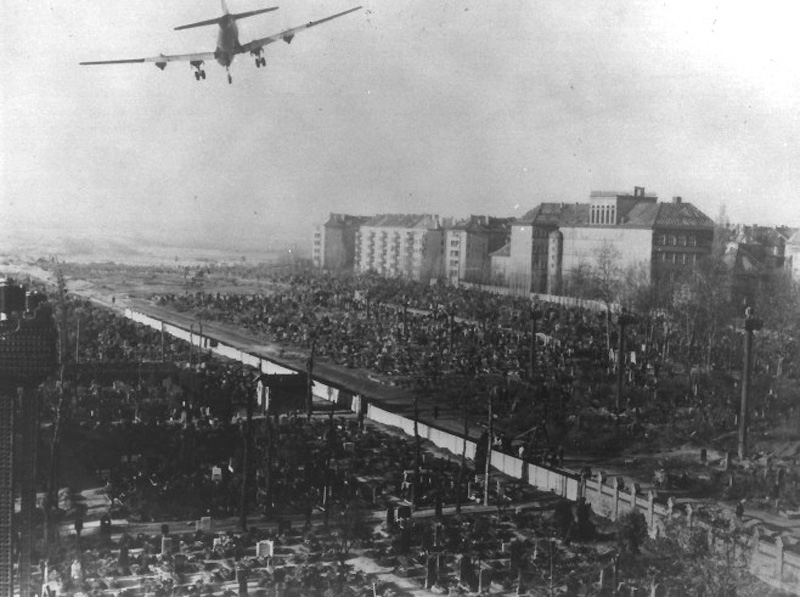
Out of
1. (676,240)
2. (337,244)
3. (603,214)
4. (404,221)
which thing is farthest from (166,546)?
(603,214)

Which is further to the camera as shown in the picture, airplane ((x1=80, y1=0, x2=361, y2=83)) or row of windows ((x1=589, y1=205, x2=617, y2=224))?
row of windows ((x1=589, y1=205, x2=617, y2=224))

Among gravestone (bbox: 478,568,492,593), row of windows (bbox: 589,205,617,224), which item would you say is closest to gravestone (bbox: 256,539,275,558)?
gravestone (bbox: 478,568,492,593)

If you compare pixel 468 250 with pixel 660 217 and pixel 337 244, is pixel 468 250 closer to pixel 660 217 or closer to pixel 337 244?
pixel 337 244

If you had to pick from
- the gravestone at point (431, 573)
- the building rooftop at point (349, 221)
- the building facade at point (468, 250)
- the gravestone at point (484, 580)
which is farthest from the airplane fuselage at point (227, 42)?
the building facade at point (468, 250)

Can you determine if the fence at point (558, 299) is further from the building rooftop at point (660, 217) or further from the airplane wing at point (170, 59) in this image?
the airplane wing at point (170, 59)

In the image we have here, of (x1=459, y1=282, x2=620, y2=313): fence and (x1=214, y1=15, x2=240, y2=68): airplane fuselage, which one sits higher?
(x1=214, y1=15, x2=240, y2=68): airplane fuselage

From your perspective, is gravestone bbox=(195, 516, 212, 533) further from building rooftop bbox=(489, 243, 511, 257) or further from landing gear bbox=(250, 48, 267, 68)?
building rooftop bbox=(489, 243, 511, 257)
